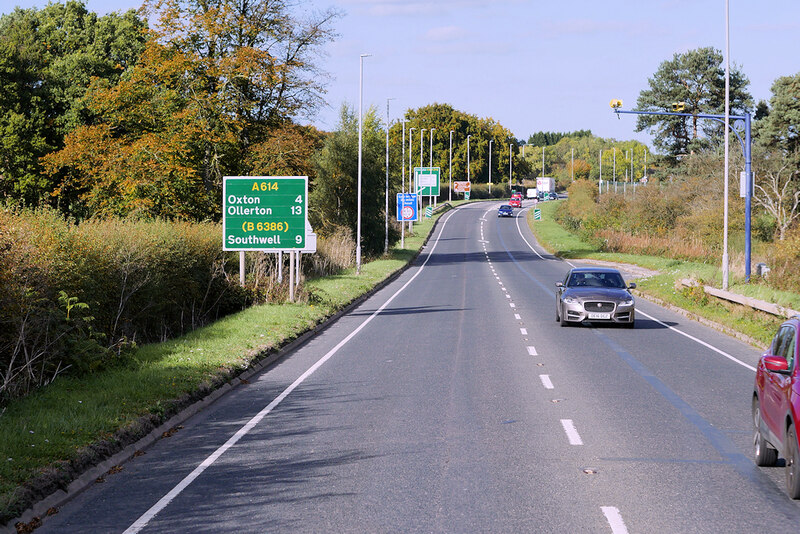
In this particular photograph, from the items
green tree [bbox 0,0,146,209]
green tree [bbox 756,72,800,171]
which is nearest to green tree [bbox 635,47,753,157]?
green tree [bbox 756,72,800,171]

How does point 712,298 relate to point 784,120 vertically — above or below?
below

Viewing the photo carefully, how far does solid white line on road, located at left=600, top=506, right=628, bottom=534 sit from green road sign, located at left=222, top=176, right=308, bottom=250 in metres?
20.0

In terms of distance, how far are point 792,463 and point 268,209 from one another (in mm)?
20796

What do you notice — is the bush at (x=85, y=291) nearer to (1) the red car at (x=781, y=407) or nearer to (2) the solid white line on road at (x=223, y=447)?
(2) the solid white line on road at (x=223, y=447)

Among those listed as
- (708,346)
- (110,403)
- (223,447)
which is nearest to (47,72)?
(708,346)

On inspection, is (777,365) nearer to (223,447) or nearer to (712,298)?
(223,447)

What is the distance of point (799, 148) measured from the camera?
6138 centimetres

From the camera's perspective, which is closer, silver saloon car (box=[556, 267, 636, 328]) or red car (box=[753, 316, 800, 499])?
red car (box=[753, 316, 800, 499])

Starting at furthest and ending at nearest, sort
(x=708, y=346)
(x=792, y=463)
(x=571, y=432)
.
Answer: (x=708, y=346) < (x=571, y=432) < (x=792, y=463)

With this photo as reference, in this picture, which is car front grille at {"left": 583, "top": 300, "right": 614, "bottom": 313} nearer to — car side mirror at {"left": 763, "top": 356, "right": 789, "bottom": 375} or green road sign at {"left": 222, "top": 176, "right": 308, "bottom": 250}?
green road sign at {"left": 222, "top": 176, "right": 308, "bottom": 250}

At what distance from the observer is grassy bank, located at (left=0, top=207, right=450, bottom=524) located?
775 centimetres

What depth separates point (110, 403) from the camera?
10797 mm

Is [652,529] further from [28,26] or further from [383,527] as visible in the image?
[28,26]

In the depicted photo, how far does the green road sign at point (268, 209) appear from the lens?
26234mm
